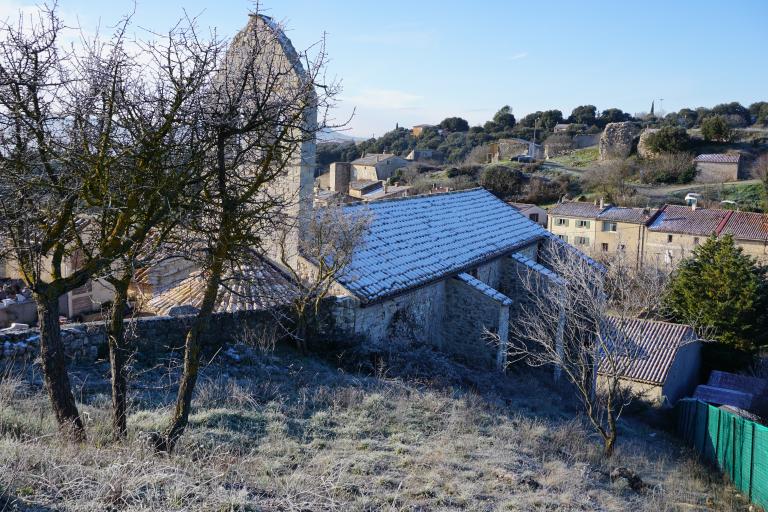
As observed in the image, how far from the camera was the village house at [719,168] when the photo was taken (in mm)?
46594

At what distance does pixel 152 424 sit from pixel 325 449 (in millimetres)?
1943

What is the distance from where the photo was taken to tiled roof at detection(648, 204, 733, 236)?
3209cm

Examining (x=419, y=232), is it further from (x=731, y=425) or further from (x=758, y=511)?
(x=758, y=511)

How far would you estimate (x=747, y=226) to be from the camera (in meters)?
30.9

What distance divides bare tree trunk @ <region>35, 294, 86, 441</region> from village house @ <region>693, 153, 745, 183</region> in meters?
50.4

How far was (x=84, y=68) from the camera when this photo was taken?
543 cm

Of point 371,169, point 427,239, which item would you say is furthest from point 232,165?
point 371,169

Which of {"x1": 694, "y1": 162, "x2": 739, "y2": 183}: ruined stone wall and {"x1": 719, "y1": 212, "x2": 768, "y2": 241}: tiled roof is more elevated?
{"x1": 694, "y1": 162, "x2": 739, "y2": 183}: ruined stone wall

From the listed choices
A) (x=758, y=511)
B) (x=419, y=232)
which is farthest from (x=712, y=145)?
(x=758, y=511)

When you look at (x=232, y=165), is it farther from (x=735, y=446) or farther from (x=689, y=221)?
(x=689, y=221)

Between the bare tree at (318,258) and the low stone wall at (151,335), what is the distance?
542mm

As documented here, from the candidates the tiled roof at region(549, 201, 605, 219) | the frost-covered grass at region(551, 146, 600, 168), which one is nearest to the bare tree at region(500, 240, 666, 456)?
the tiled roof at region(549, 201, 605, 219)

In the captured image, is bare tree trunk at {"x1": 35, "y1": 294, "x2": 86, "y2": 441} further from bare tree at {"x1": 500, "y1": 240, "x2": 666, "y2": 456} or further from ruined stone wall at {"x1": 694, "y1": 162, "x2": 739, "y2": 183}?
ruined stone wall at {"x1": 694, "y1": 162, "x2": 739, "y2": 183}

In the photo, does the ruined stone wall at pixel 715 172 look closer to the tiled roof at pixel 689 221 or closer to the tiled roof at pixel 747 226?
the tiled roof at pixel 689 221
